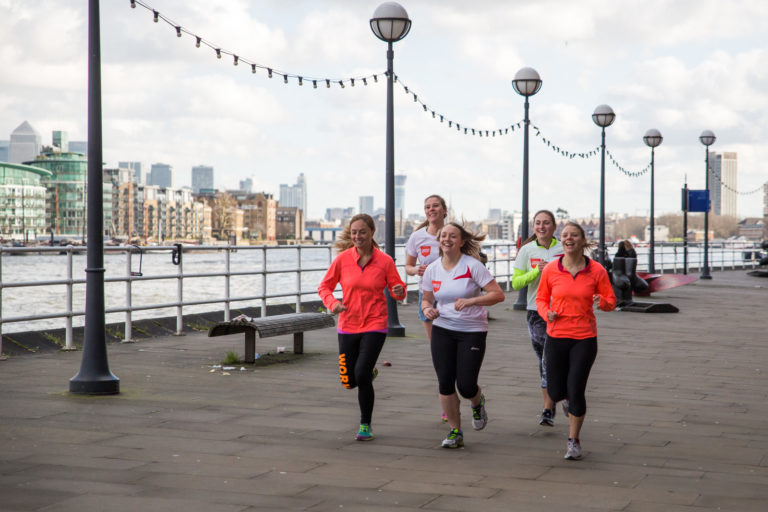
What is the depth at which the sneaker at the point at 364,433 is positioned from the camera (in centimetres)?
677

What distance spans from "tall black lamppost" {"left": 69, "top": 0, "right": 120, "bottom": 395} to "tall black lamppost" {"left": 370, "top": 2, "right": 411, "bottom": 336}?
19.1ft

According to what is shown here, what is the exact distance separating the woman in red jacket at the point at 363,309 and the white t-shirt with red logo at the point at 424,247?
6.78 feet

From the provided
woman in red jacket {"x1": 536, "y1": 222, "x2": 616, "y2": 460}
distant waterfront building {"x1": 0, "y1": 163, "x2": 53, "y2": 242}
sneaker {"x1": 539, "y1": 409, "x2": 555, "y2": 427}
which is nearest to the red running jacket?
woman in red jacket {"x1": 536, "y1": 222, "x2": 616, "y2": 460}

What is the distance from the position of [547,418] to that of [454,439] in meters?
1.13

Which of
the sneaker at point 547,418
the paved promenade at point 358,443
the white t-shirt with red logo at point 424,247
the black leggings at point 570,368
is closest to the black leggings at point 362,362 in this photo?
the paved promenade at point 358,443

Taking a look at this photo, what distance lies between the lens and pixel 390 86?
48.0 ft

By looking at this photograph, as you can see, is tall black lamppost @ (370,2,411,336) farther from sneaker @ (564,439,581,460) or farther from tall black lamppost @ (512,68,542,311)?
sneaker @ (564,439,581,460)

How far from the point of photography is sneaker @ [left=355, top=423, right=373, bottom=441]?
22.2 ft

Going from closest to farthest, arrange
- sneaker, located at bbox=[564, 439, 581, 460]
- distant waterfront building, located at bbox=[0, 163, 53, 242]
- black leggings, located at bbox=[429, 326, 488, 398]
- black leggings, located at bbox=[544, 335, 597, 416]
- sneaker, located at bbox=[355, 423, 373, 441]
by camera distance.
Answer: sneaker, located at bbox=[564, 439, 581, 460]
black leggings, located at bbox=[544, 335, 597, 416]
black leggings, located at bbox=[429, 326, 488, 398]
sneaker, located at bbox=[355, 423, 373, 441]
distant waterfront building, located at bbox=[0, 163, 53, 242]

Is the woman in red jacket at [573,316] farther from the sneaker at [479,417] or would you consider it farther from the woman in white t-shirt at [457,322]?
the sneaker at [479,417]

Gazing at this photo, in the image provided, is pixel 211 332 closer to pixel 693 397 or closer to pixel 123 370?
pixel 123 370

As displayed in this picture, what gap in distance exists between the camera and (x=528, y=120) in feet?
68.7

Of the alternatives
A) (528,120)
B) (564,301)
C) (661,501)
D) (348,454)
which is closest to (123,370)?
(348,454)

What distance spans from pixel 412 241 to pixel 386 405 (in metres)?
1.74
